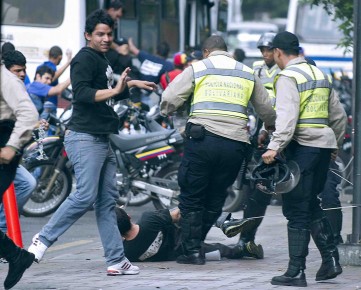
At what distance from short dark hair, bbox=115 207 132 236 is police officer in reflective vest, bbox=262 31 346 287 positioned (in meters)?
1.44

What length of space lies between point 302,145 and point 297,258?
82 cm

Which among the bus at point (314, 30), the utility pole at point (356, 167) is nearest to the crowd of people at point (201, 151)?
the utility pole at point (356, 167)

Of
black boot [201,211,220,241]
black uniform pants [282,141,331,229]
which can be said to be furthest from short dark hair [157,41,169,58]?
black uniform pants [282,141,331,229]

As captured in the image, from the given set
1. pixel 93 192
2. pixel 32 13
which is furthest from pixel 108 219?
pixel 32 13

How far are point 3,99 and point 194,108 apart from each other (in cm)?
221

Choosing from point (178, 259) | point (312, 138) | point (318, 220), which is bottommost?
point (178, 259)

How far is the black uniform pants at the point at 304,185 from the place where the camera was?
811 centimetres

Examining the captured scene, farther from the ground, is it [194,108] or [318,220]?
[194,108]

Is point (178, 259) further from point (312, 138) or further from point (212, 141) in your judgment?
point (312, 138)

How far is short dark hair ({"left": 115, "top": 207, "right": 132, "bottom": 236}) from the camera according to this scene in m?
9.00

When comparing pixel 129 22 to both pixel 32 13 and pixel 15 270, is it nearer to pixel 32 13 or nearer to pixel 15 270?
pixel 32 13

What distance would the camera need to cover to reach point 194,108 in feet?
29.5

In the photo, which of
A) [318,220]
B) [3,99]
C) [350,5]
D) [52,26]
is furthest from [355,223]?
[52,26]

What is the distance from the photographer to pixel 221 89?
8875 mm
